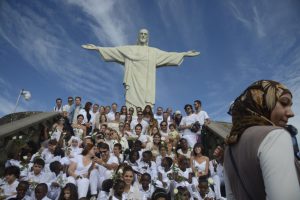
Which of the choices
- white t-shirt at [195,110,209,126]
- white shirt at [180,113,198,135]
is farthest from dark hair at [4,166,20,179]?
white t-shirt at [195,110,209,126]

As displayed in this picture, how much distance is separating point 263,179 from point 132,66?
47.4 feet

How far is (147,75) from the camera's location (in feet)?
50.5

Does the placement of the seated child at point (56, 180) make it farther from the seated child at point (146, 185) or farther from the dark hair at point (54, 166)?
the seated child at point (146, 185)

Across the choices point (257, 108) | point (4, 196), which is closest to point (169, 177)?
point (4, 196)

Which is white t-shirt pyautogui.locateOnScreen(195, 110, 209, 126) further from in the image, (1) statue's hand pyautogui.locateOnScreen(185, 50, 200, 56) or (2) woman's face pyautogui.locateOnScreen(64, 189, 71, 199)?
(1) statue's hand pyautogui.locateOnScreen(185, 50, 200, 56)

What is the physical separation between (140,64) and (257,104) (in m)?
14.2

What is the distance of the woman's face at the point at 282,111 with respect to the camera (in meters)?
1.41

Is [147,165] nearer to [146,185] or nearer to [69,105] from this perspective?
[146,185]

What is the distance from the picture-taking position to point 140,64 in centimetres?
1547

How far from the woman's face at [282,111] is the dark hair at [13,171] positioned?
6.37m

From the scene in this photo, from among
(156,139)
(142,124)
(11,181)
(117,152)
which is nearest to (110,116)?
(142,124)

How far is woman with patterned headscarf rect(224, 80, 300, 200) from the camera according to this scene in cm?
115

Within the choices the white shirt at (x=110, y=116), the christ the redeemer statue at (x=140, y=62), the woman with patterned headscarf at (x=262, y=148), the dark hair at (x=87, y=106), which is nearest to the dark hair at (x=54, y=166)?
the dark hair at (x=87, y=106)

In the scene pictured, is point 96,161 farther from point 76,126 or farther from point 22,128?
point 76,126
